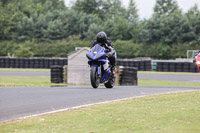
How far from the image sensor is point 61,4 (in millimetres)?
113688

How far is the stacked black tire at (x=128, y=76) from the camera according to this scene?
2142cm

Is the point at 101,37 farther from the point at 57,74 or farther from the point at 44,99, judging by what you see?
the point at 57,74

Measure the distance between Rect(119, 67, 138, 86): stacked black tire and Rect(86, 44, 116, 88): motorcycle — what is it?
32.1 feet

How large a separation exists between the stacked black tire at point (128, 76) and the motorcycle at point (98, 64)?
9.78 metres

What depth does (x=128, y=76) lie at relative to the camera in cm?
2145

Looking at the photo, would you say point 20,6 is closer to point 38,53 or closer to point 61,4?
point 38,53

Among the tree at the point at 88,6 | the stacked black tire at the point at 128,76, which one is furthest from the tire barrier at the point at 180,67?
the tree at the point at 88,6

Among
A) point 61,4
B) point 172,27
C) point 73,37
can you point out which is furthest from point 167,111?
point 61,4

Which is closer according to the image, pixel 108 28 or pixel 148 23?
pixel 148 23

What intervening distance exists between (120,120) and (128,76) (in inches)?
521

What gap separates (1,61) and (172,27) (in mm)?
30691

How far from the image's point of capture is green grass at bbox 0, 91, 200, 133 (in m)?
7.49

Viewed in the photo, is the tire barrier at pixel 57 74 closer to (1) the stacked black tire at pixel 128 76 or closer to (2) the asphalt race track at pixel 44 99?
(1) the stacked black tire at pixel 128 76

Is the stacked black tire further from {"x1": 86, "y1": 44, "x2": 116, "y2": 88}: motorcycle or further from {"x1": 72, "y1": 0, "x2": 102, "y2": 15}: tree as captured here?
{"x1": 72, "y1": 0, "x2": 102, "y2": 15}: tree
